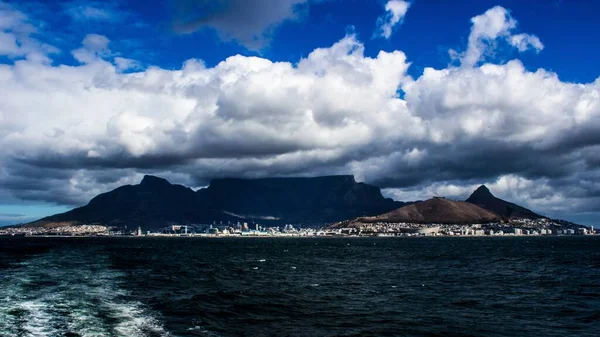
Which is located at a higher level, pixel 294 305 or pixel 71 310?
pixel 71 310

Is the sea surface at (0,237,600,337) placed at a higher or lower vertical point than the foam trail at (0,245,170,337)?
lower

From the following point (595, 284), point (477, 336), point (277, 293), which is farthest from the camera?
point (595, 284)

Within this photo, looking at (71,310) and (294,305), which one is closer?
(71,310)

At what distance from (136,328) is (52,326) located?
738 cm

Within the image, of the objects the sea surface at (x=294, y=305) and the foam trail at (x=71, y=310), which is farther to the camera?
the sea surface at (x=294, y=305)

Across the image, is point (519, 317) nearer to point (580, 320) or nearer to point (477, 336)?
point (580, 320)

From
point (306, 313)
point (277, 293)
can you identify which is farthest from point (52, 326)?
point (277, 293)

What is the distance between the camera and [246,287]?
254ft

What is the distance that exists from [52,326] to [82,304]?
12.4 meters

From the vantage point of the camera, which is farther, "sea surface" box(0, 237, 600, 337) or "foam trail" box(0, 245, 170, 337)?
"sea surface" box(0, 237, 600, 337)

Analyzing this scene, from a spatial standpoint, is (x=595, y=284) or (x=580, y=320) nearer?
(x=580, y=320)

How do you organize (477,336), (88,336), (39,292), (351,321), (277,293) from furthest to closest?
(277,293) < (39,292) < (351,321) < (477,336) < (88,336)

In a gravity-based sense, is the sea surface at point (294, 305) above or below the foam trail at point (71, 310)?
below

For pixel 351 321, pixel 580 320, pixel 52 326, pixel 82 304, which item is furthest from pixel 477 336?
pixel 82 304
